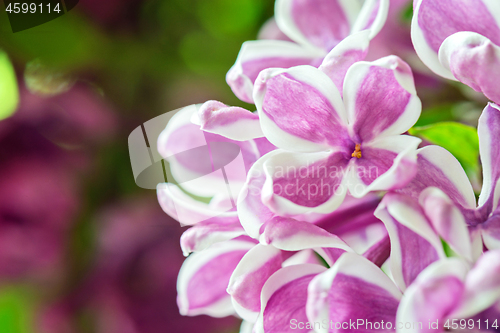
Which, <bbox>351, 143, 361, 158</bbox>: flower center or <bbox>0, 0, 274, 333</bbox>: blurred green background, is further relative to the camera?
<bbox>0, 0, 274, 333</bbox>: blurred green background

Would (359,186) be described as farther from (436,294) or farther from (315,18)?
(315,18)

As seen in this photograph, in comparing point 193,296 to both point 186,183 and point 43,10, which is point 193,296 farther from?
point 43,10

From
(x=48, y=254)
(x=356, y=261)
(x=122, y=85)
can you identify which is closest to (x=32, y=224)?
(x=48, y=254)

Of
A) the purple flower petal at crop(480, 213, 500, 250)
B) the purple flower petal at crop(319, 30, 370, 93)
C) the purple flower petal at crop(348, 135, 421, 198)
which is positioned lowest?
the purple flower petal at crop(480, 213, 500, 250)

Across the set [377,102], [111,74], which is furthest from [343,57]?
[111,74]

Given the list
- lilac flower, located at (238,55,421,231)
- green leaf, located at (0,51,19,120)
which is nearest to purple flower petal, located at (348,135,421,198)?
lilac flower, located at (238,55,421,231)

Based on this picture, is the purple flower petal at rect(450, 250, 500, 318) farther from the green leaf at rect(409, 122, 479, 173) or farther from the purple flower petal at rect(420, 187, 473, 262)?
the green leaf at rect(409, 122, 479, 173)

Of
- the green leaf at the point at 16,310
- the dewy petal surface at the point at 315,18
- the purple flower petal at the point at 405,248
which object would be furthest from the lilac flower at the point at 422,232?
the green leaf at the point at 16,310

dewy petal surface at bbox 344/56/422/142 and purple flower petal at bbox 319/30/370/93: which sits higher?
purple flower petal at bbox 319/30/370/93
